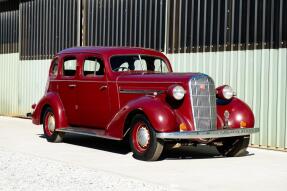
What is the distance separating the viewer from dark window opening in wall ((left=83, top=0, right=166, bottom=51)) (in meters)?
13.7

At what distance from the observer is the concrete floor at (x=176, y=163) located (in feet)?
23.2

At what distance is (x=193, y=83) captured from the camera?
8664 millimetres

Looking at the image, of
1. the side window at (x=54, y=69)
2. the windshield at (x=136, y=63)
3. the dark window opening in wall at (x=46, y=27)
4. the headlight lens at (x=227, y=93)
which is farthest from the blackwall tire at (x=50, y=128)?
the dark window opening in wall at (x=46, y=27)

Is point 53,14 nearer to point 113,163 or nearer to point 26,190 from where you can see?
point 113,163

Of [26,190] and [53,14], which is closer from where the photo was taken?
[26,190]

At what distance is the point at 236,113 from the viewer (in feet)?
30.0

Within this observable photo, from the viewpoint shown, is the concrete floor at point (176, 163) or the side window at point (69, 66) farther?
the side window at point (69, 66)

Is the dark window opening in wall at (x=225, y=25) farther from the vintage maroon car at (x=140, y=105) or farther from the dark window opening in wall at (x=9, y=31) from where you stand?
the dark window opening in wall at (x=9, y=31)

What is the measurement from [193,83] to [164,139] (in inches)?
38.1

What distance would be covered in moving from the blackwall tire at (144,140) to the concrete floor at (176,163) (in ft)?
0.55

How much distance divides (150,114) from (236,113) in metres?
1.55

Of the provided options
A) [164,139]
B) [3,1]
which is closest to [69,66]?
[164,139]

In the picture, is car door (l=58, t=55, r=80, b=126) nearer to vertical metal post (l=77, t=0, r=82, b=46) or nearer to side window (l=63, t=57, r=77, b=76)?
side window (l=63, t=57, r=77, b=76)

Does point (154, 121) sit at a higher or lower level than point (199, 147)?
higher
